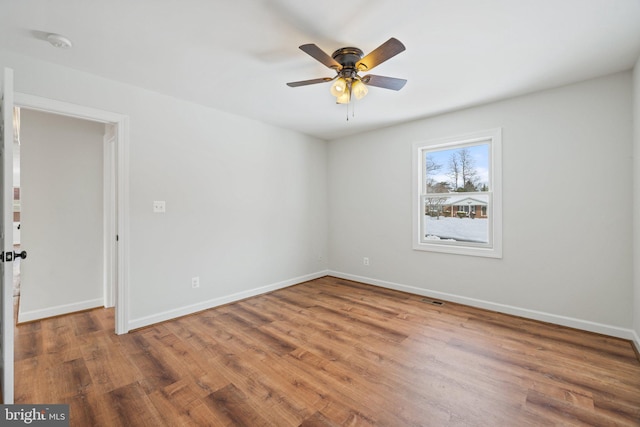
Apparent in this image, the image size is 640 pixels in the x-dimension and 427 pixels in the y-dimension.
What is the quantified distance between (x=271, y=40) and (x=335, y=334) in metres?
2.69

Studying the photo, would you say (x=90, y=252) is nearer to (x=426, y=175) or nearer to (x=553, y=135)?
(x=426, y=175)

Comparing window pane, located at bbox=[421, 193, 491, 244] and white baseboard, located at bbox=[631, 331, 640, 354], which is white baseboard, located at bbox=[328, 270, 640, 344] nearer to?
white baseboard, located at bbox=[631, 331, 640, 354]

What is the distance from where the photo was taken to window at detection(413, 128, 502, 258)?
3.32m

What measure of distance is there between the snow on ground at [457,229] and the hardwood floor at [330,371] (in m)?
0.97

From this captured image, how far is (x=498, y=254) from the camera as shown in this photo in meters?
3.26

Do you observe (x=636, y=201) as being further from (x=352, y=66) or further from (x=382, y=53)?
(x=352, y=66)

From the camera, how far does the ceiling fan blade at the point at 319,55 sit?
1.79 m

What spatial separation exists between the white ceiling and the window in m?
0.76

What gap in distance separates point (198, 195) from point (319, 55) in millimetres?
2258

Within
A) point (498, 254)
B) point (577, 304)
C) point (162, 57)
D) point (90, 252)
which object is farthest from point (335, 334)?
point (90, 252)

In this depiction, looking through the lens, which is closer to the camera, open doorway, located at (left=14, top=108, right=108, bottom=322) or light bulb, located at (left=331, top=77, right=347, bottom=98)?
light bulb, located at (left=331, top=77, right=347, bottom=98)

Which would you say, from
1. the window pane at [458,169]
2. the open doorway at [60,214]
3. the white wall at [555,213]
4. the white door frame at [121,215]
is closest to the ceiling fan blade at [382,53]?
the white wall at [555,213]

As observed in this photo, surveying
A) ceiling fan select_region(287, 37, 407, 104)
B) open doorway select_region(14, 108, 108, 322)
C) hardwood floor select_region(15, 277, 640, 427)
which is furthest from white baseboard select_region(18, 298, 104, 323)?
ceiling fan select_region(287, 37, 407, 104)

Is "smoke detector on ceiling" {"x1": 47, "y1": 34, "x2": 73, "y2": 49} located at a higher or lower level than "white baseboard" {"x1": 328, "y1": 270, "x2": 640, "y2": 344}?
higher
